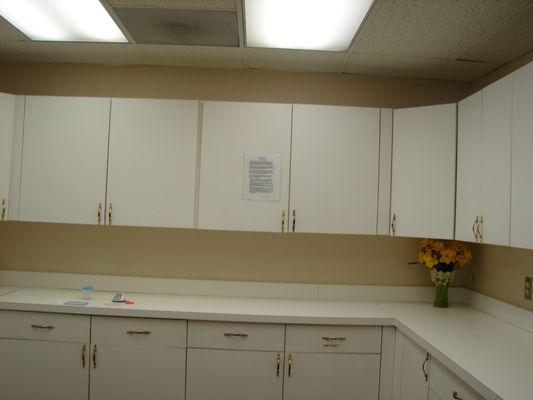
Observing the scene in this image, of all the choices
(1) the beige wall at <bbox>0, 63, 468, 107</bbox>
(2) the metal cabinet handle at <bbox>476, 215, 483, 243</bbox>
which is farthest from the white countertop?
(1) the beige wall at <bbox>0, 63, 468, 107</bbox>

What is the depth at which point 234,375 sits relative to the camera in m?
2.10

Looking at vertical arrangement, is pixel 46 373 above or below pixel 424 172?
below

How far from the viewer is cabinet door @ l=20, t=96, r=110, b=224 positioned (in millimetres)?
2324

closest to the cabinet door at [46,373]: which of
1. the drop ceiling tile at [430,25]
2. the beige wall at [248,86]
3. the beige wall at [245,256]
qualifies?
the beige wall at [245,256]

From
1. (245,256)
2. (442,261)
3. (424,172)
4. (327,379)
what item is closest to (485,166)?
(424,172)

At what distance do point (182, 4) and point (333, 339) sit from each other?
6.64 feet

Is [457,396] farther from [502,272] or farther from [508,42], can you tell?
[508,42]

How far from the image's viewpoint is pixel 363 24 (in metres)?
1.96

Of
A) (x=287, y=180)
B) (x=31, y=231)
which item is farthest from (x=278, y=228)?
(x=31, y=231)

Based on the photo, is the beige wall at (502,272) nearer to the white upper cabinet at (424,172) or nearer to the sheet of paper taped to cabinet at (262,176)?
the white upper cabinet at (424,172)

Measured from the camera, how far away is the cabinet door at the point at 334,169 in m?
2.30

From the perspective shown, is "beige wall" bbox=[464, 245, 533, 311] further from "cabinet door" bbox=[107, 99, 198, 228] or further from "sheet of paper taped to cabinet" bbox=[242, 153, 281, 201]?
"cabinet door" bbox=[107, 99, 198, 228]

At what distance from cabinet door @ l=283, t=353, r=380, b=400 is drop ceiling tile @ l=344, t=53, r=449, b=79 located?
190cm

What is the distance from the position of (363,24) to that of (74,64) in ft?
6.90
